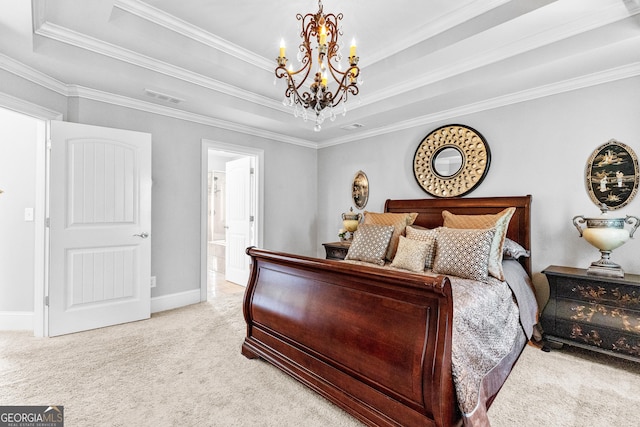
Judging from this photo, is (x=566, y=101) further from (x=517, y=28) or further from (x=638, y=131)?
(x=517, y=28)

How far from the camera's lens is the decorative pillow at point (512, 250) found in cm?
276

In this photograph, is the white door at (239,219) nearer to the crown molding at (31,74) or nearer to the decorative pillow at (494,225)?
the crown molding at (31,74)

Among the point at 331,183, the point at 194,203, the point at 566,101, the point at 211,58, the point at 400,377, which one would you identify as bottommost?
the point at 400,377

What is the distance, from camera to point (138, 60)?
2.76 meters

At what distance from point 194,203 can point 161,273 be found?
93 cm

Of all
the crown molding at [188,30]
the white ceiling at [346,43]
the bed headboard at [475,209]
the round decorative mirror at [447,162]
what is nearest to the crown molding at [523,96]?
the white ceiling at [346,43]

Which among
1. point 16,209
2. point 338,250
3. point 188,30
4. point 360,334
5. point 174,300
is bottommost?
point 174,300

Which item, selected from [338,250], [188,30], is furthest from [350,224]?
[188,30]

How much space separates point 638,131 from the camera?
8.25 feet

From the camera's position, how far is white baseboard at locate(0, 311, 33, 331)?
9.76ft

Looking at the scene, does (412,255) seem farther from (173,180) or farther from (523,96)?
(173,180)

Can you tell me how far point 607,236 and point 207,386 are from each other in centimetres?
324

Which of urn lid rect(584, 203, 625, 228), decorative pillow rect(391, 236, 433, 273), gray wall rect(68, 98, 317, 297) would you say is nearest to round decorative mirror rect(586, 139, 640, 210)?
urn lid rect(584, 203, 625, 228)

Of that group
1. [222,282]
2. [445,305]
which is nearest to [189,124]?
[222,282]
